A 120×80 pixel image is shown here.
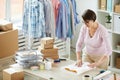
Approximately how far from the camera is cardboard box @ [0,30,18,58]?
14.8 feet

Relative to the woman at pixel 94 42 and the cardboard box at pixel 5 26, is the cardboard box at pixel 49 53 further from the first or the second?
the cardboard box at pixel 5 26

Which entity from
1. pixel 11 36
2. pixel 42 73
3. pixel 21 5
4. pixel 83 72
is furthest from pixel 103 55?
pixel 21 5

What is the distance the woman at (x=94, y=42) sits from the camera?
3705 millimetres

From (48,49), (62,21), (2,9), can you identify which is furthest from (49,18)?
(48,49)

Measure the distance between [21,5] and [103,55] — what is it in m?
2.53

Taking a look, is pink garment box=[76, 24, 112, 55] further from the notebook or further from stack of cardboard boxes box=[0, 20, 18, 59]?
stack of cardboard boxes box=[0, 20, 18, 59]

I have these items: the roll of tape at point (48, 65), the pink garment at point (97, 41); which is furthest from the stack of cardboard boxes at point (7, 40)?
the pink garment at point (97, 41)

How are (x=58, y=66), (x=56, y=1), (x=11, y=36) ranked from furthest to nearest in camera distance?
(x=56, y=1)
(x=11, y=36)
(x=58, y=66)

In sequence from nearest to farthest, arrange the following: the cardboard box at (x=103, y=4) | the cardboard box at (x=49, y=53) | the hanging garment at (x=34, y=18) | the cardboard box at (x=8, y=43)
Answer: the cardboard box at (x=49, y=53), the cardboard box at (x=8, y=43), the hanging garment at (x=34, y=18), the cardboard box at (x=103, y=4)

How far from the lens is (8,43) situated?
4.60 m

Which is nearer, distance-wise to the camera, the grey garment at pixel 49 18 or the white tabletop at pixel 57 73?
the white tabletop at pixel 57 73

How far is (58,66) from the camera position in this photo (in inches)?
150

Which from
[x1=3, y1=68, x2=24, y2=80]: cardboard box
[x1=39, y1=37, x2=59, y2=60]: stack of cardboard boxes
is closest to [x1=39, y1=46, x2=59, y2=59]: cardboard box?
[x1=39, y1=37, x2=59, y2=60]: stack of cardboard boxes

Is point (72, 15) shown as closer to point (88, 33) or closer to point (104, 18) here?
point (104, 18)
